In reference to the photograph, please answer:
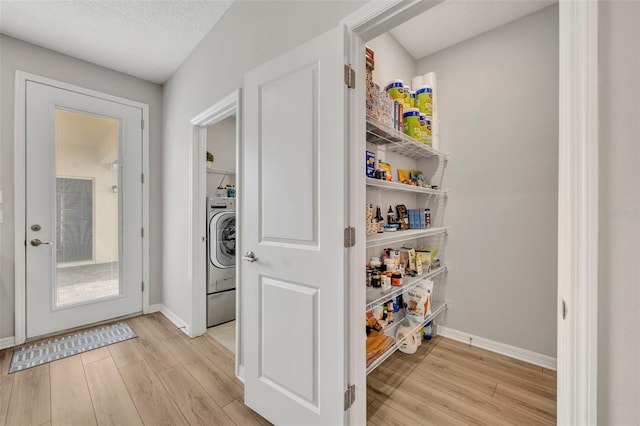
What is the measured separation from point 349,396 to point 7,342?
3094mm

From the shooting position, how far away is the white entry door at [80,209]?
252 centimetres

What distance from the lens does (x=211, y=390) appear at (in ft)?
6.03

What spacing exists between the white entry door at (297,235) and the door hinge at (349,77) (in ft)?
0.10

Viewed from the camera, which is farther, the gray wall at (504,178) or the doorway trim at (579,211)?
the gray wall at (504,178)

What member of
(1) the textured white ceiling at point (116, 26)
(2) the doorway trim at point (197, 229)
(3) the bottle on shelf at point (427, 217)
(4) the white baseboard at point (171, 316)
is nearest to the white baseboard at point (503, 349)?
(3) the bottle on shelf at point (427, 217)

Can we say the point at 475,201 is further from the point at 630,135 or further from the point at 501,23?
the point at 630,135

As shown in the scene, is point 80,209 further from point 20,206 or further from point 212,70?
point 212,70

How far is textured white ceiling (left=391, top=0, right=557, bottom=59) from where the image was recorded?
2.07m

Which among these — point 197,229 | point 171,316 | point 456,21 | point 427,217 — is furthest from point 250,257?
point 456,21

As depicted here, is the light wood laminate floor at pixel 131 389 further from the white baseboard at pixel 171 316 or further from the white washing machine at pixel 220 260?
the white washing machine at pixel 220 260

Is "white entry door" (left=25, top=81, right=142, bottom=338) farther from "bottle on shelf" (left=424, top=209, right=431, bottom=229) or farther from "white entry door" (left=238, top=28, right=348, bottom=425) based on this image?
"bottle on shelf" (left=424, top=209, right=431, bottom=229)

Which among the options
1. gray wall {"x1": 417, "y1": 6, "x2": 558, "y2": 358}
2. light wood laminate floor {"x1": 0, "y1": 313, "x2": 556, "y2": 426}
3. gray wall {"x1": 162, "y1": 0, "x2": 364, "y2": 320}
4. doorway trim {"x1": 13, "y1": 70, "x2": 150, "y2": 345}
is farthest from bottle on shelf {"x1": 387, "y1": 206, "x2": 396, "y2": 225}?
doorway trim {"x1": 13, "y1": 70, "x2": 150, "y2": 345}

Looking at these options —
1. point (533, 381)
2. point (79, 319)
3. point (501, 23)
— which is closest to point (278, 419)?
point (533, 381)

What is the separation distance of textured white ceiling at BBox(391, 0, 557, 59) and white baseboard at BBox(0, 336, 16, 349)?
431 cm
